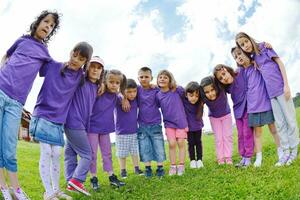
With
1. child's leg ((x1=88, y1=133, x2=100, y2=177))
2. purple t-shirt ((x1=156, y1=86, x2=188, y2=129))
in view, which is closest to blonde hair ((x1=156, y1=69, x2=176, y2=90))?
purple t-shirt ((x1=156, y1=86, x2=188, y2=129))

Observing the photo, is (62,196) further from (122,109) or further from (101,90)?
(122,109)

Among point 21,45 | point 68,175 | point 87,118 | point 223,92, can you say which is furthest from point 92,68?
point 223,92

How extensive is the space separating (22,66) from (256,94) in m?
5.72

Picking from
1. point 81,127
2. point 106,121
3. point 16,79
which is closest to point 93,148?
point 106,121

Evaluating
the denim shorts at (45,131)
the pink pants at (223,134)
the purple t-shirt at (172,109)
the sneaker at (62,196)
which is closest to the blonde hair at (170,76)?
the purple t-shirt at (172,109)

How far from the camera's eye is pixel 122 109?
11.6 meters

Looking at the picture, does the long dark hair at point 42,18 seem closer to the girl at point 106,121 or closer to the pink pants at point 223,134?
the girl at point 106,121

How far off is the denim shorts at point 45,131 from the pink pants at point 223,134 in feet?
16.2

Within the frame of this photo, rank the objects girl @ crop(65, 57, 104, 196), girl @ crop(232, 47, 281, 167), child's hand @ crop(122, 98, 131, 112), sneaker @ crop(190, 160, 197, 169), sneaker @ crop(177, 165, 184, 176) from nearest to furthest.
Answer: girl @ crop(65, 57, 104, 196) → girl @ crop(232, 47, 281, 167) → sneaker @ crop(177, 165, 184, 176) → child's hand @ crop(122, 98, 131, 112) → sneaker @ crop(190, 160, 197, 169)

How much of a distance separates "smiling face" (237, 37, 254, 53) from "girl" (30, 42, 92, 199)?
4016mm

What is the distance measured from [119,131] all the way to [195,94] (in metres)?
2.35

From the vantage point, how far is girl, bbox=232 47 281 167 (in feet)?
34.8

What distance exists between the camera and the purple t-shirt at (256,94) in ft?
34.8

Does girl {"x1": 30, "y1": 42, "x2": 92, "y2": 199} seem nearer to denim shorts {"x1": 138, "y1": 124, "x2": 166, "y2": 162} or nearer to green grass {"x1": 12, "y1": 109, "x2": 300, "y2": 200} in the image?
green grass {"x1": 12, "y1": 109, "x2": 300, "y2": 200}
